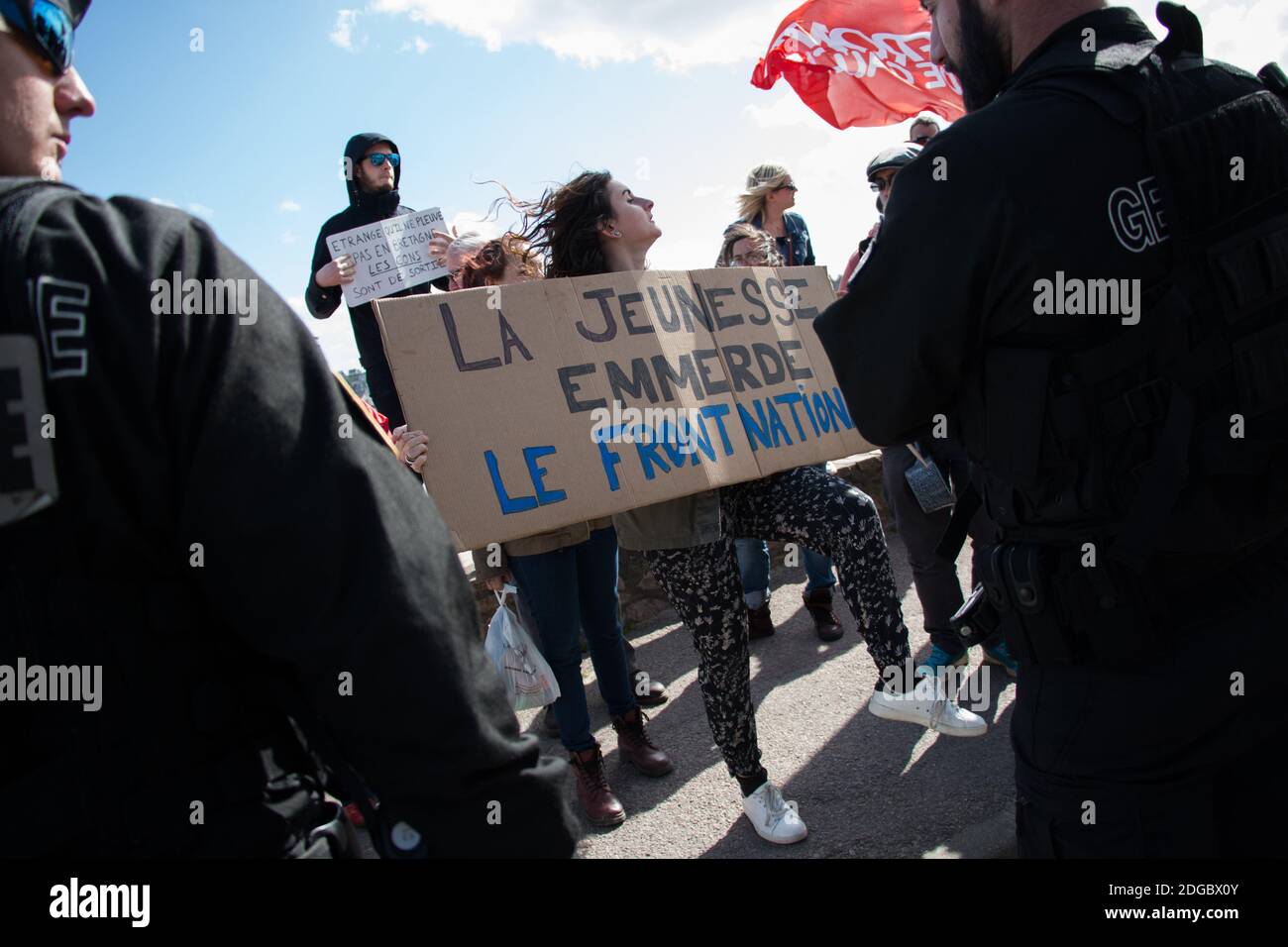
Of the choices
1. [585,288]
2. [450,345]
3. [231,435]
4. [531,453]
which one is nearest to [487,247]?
[585,288]

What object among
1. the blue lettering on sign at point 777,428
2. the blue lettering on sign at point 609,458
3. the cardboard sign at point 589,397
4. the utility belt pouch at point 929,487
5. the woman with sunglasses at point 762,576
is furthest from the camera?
the woman with sunglasses at point 762,576

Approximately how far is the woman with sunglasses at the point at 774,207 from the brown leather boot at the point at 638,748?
334 cm

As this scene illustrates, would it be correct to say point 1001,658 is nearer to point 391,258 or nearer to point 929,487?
point 929,487

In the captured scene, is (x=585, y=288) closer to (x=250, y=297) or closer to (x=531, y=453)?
(x=531, y=453)

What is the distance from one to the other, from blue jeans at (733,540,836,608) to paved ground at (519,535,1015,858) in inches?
15.5

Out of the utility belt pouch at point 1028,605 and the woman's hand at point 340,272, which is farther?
the woman's hand at point 340,272

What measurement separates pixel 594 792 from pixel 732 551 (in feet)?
3.51

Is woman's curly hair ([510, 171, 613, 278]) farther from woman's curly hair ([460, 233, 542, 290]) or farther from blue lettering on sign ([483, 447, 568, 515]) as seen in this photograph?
blue lettering on sign ([483, 447, 568, 515])

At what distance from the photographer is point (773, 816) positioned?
2.97 m

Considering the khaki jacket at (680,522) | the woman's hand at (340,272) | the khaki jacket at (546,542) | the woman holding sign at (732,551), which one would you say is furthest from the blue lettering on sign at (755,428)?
the woman's hand at (340,272)

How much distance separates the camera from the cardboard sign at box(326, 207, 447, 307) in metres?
3.99

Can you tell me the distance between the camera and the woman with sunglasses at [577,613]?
331 centimetres

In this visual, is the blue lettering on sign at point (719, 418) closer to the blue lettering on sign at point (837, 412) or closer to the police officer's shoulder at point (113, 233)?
the blue lettering on sign at point (837, 412)

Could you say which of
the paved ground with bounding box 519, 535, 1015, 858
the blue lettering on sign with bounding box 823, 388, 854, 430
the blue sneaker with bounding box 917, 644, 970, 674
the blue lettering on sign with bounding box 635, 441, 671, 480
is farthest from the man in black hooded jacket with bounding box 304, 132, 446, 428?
the blue sneaker with bounding box 917, 644, 970, 674
